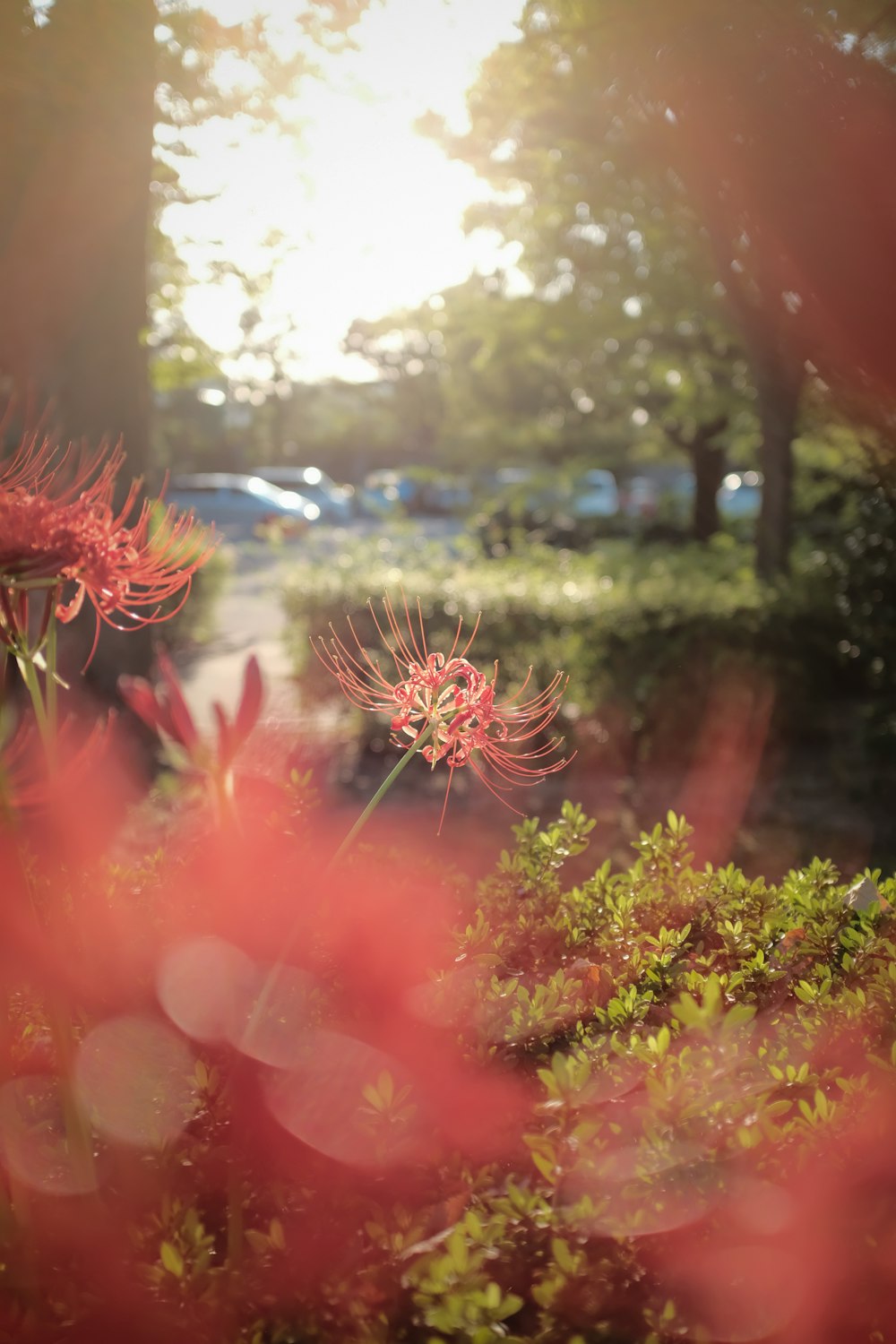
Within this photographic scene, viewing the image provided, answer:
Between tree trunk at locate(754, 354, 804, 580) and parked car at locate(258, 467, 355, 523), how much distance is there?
95.3ft

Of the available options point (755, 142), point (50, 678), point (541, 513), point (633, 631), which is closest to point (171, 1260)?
point (50, 678)

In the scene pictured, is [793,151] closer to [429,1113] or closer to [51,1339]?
[429,1113]

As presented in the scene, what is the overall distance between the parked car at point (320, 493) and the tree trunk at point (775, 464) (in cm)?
2905

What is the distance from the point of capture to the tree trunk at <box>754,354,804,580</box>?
9.50 m

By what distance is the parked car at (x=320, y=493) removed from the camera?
40.0 metres

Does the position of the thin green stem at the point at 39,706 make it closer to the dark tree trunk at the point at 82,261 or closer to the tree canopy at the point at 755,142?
the tree canopy at the point at 755,142

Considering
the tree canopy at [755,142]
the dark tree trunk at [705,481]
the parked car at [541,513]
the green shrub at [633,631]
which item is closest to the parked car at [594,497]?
the parked car at [541,513]

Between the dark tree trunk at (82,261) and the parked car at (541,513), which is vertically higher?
the parked car at (541,513)

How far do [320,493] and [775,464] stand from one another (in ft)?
112

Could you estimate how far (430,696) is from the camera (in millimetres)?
1689

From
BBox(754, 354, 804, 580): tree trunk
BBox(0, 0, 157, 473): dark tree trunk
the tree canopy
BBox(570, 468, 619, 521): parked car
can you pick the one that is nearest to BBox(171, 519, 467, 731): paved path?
BBox(0, 0, 157, 473): dark tree trunk

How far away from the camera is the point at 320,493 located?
42.5 meters

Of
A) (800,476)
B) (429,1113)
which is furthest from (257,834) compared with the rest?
(800,476)

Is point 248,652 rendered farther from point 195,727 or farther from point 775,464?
point 195,727
